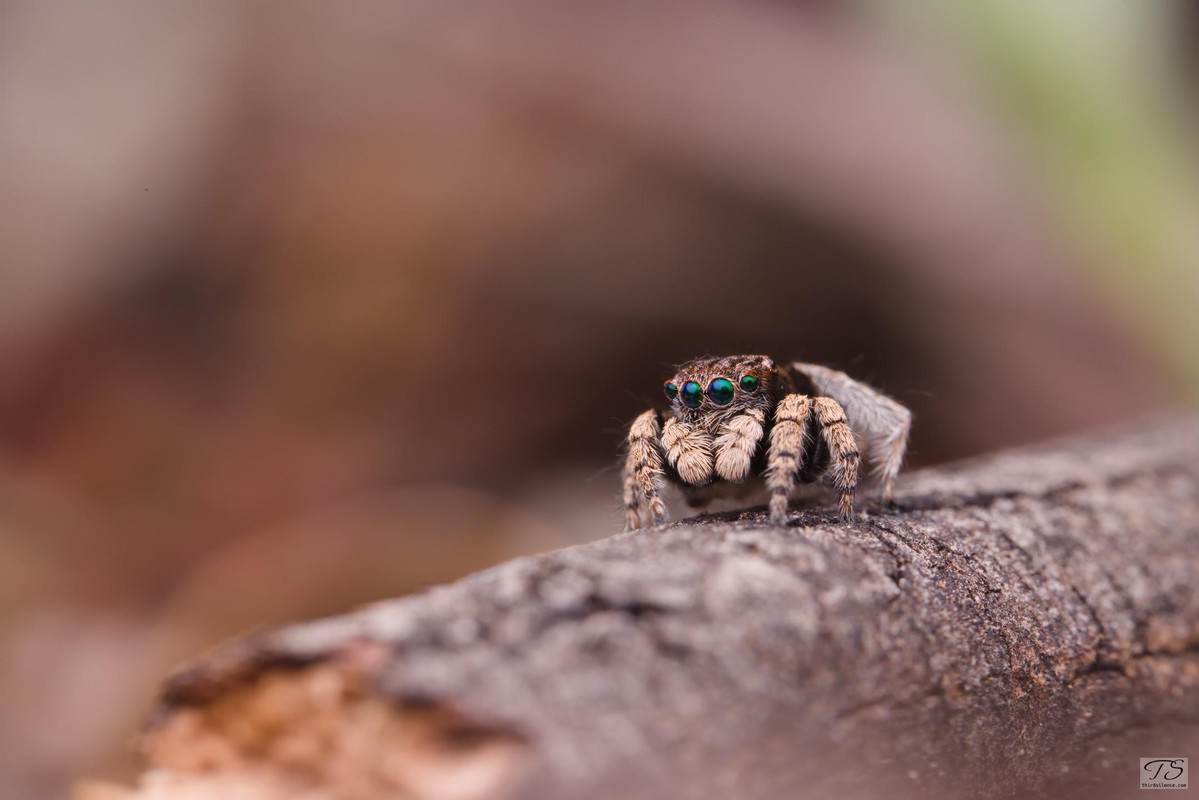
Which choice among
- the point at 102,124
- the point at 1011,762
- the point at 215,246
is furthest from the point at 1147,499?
the point at 102,124

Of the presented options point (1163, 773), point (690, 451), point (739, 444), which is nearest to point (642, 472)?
point (690, 451)

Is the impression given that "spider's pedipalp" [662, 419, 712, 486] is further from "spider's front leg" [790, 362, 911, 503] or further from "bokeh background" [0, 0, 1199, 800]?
"bokeh background" [0, 0, 1199, 800]

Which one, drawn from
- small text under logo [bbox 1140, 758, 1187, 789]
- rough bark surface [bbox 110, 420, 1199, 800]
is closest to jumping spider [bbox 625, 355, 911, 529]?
rough bark surface [bbox 110, 420, 1199, 800]

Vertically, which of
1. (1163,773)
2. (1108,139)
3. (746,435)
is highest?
(1108,139)

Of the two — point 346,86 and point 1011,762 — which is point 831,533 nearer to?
point 1011,762

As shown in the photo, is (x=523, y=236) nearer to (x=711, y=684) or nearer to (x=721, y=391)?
(x=721, y=391)

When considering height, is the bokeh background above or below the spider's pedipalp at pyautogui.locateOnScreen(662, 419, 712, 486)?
above

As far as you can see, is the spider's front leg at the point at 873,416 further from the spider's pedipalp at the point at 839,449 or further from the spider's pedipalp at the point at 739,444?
the spider's pedipalp at the point at 739,444
